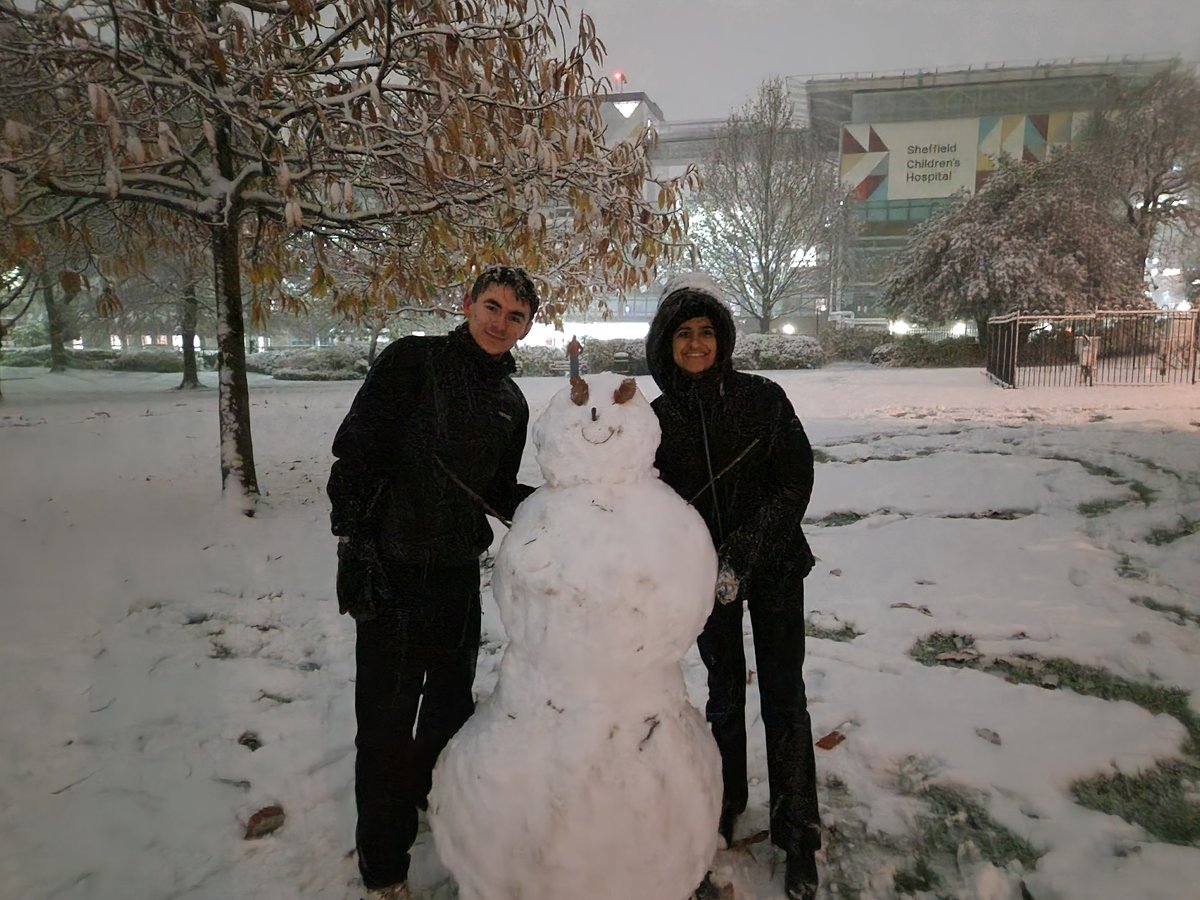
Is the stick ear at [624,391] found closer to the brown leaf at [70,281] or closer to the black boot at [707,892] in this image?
the black boot at [707,892]

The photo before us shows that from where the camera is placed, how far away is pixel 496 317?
5.69 feet

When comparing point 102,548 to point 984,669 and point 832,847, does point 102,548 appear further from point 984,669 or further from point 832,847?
point 984,669

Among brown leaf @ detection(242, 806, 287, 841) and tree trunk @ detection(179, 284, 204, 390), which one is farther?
tree trunk @ detection(179, 284, 204, 390)

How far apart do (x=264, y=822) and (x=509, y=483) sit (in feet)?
4.46

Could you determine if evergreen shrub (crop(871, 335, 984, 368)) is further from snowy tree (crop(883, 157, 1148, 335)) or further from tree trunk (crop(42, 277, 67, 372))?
tree trunk (crop(42, 277, 67, 372))

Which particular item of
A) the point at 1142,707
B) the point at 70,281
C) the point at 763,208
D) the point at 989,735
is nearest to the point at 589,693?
the point at 989,735

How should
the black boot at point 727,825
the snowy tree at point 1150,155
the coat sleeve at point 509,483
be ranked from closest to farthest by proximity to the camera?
the coat sleeve at point 509,483
the black boot at point 727,825
the snowy tree at point 1150,155

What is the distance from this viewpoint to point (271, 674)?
9.59 ft

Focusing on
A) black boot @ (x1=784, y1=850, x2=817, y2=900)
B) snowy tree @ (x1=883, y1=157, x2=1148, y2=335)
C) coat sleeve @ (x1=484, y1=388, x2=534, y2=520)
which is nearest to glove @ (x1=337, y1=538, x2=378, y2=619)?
coat sleeve @ (x1=484, y1=388, x2=534, y2=520)

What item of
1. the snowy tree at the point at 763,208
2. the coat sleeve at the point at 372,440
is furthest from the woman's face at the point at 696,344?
the snowy tree at the point at 763,208

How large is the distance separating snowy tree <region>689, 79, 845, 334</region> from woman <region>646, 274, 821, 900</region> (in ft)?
32.2

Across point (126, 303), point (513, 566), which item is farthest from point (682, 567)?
point (126, 303)

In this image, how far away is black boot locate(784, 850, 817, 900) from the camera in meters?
1.74

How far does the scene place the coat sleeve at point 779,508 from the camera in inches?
64.7
